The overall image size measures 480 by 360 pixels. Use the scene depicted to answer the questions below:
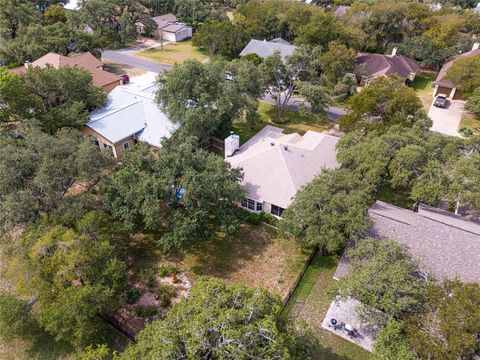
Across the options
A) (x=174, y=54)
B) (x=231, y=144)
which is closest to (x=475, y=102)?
(x=231, y=144)

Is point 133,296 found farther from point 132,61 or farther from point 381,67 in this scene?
point 132,61

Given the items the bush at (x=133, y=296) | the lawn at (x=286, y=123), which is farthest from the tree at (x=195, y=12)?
the bush at (x=133, y=296)

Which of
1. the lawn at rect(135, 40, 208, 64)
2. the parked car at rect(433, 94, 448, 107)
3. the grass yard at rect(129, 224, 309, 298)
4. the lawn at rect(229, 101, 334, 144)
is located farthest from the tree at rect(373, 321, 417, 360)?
the lawn at rect(135, 40, 208, 64)

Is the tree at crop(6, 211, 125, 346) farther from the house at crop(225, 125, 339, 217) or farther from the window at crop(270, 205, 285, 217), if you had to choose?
the window at crop(270, 205, 285, 217)

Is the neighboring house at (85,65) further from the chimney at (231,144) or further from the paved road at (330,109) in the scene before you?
the chimney at (231,144)

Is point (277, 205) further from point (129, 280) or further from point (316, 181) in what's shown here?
point (129, 280)
